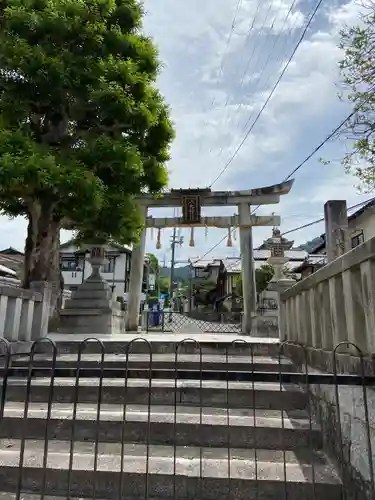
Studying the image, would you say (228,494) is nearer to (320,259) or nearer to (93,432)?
(93,432)

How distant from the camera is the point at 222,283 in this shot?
34562mm

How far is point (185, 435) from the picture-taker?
10.6ft

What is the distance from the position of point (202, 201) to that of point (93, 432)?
29.4 feet

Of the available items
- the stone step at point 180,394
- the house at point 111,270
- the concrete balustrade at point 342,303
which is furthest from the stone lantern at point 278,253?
the house at point 111,270

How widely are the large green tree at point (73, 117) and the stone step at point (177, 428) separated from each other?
3982 millimetres

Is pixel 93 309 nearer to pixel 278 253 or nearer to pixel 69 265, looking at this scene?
pixel 278 253

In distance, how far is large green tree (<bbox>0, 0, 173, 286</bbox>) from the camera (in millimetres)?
6383

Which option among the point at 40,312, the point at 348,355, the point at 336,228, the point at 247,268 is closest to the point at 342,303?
the point at 348,355

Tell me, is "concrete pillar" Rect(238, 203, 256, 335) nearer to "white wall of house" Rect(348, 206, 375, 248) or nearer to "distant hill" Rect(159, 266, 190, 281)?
"white wall of house" Rect(348, 206, 375, 248)

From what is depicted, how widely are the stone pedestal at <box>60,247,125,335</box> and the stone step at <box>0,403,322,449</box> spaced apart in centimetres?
589

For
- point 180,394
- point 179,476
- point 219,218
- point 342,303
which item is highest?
point 219,218

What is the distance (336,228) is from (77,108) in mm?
5743

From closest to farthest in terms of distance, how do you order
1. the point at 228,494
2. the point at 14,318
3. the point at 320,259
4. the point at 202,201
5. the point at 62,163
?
the point at 228,494 < the point at 14,318 < the point at 62,163 < the point at 202,201 < the point at 320,259

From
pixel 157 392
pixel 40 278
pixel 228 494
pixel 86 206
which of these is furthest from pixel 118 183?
pixel 228 494
